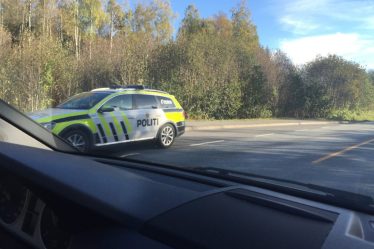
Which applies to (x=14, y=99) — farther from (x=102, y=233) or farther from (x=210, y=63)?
(x=102, y=233)

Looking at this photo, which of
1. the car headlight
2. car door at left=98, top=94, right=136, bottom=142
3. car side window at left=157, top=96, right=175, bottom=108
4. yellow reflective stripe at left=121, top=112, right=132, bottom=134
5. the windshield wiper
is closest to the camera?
the windshield wiper

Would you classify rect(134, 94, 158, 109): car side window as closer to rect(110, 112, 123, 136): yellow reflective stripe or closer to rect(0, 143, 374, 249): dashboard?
rect(110, 112, 123, 136): yellow reflective stripe

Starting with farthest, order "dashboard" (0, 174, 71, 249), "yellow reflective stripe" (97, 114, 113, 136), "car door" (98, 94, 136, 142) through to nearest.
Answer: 1. "car door" (98, 94, 136, 142)
2. "yellow reflective stripe" (97, 114, 113, 136)
3. "dashboard" (0, 174, 71, 249)

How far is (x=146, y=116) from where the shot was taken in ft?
39.6

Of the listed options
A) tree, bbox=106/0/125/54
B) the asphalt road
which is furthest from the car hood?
tree, bbox=106/0/125/54

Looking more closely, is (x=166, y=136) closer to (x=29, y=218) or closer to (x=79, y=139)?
(x=79, y=139)

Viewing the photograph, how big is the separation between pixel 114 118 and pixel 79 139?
1.11 meters

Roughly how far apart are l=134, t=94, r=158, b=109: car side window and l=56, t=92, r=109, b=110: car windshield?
0.93m

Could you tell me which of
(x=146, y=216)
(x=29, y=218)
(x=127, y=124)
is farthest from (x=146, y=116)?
(x=146, y=216)

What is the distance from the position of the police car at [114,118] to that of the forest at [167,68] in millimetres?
8082

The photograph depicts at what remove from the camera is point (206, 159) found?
423 inches

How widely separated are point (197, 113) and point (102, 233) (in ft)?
92.2

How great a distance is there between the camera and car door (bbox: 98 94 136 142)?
10938 mm

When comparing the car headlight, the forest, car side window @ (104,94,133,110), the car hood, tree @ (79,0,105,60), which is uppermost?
tree @ (79,0,105,60)
